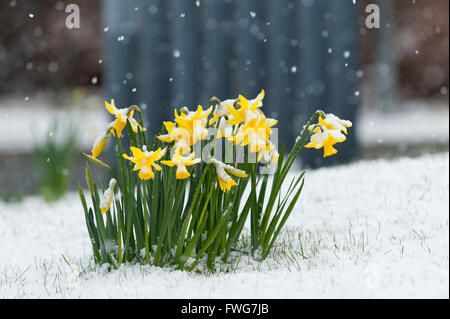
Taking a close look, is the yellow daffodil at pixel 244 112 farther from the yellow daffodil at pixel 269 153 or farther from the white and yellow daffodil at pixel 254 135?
the yellow daffodil at pixel 269 153

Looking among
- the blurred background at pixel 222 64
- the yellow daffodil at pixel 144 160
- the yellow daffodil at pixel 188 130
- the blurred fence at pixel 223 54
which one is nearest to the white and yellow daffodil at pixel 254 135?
the yellow daffodil at pixel 188 130

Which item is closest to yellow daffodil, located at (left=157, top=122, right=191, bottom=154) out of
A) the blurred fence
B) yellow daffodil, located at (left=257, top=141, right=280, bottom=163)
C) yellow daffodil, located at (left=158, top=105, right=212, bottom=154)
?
yellow daffodil, located at (left=158, top=105, right=212, bottom=154)

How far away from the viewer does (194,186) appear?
6.64ft

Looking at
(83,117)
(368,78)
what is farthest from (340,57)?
(368,78)

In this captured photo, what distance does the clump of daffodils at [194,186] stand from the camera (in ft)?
6.09

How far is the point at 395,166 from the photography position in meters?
3.46

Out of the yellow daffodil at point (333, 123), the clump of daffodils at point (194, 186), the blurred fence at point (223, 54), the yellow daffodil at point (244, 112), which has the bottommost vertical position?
the clump of daffodils at point (194, 186)

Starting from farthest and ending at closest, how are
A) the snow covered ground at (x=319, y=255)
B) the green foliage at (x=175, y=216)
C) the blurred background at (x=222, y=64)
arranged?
the blurred background at (x=222, y=64) < the green foliage at (x=175, y=216) < the snow covered ground at (x=319, y=255)

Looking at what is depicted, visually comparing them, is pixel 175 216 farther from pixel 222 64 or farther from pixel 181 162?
pixel 222 64

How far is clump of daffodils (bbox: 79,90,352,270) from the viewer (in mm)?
1855

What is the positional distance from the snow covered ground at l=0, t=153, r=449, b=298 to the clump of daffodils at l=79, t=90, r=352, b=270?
3.8 inches

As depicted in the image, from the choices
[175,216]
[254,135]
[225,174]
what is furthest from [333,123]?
[175,216]

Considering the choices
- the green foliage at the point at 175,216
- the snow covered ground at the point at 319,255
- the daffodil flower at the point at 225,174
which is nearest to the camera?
the snow covered ground at the point at 319,255

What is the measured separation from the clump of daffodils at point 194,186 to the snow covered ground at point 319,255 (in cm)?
10
